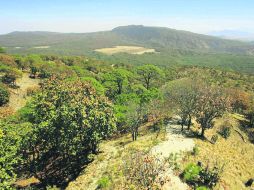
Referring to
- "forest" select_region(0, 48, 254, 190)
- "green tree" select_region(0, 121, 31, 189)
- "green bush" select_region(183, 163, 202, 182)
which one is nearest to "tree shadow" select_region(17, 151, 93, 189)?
"forest" select_region(0, 48, 254, 190)

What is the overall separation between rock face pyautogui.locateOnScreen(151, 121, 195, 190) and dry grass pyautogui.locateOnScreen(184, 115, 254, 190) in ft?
5.76

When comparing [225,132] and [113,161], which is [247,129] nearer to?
[225,132]

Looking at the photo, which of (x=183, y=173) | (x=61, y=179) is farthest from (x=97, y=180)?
(x=183, y=173)

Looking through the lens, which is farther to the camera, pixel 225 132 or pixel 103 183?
pixel 225 132

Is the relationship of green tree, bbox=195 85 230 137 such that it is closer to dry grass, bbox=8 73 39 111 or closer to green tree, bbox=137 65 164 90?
green tree, bbox=137 65 164 90

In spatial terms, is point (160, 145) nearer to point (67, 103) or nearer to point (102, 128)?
point (102, 128)

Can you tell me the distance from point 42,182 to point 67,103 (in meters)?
10.7

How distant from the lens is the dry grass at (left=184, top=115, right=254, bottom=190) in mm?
32938

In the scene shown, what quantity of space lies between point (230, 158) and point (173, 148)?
8527 mm

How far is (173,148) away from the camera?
123ft

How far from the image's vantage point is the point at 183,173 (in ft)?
102

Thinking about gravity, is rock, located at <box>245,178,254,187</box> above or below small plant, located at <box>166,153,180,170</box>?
below

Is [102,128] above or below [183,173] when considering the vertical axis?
above

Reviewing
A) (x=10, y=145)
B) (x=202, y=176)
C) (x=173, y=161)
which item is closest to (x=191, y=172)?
(x=202, y=176)
